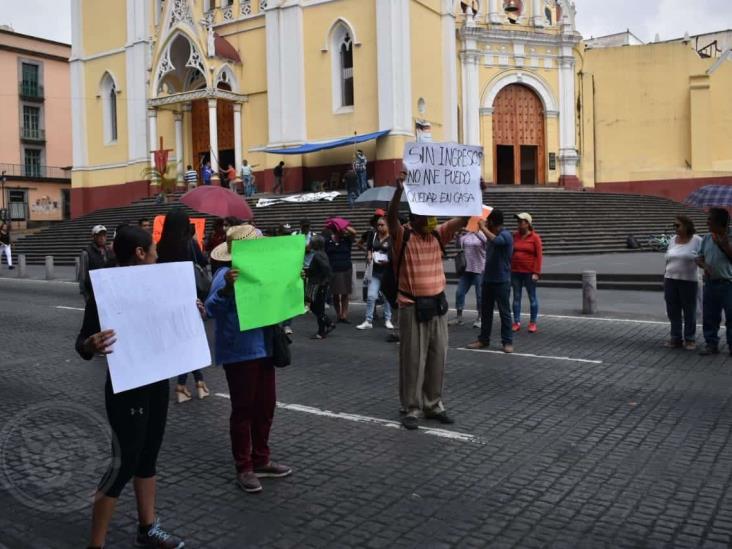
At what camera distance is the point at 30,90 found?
52.0m

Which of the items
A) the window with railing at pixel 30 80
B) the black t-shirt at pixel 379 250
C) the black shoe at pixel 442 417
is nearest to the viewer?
the black shoe at pixel 442 417

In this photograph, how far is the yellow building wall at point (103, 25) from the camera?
→ 37.1 m

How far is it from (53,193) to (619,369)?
165 ft

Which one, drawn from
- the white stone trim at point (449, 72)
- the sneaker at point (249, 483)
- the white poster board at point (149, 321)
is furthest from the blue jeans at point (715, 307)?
the white stone trim at point (449, 72)

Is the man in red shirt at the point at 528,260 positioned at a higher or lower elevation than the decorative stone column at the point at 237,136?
lower

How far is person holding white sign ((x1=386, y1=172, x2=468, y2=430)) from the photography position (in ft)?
20.3

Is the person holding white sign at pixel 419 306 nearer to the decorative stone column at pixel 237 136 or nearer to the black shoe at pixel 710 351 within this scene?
the black shoe at pixel 710 351

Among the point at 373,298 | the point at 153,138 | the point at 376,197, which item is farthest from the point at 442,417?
the point at 153,138

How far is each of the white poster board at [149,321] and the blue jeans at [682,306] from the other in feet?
24.5

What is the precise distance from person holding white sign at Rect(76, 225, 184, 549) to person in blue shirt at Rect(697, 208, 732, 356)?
7.47 metres

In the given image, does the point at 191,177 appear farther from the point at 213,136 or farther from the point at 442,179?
the point at 442,179

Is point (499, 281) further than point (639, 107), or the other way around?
point (639, 107)

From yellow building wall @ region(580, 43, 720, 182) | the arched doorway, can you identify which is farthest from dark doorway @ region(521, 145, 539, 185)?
yellow building wall @ region(580, 43, 720, 182)

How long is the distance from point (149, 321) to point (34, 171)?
53.7 m
